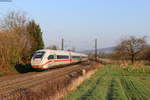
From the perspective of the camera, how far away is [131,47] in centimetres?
5659

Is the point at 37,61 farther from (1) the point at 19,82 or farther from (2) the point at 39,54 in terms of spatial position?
(1) the point at 19,82

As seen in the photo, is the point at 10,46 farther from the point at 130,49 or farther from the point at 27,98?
the point at 130,49

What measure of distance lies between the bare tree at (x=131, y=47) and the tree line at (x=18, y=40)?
24.6 metres

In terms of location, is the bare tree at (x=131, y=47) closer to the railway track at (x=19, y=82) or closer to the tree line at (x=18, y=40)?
the tree line at (x=18, y=40)

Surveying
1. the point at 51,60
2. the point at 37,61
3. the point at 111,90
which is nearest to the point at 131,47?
the point at 51,60

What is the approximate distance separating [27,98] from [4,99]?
37.2 inches

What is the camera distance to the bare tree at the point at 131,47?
182ft

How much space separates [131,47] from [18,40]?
36626 mm

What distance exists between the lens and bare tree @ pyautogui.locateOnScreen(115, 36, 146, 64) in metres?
55.5

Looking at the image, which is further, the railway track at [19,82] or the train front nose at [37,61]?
the train front nose at [37,61]

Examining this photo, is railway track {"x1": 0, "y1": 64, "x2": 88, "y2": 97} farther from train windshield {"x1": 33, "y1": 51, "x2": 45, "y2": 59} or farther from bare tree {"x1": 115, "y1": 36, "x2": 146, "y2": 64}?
bare tree {"x1": 115, "y1": 36, "x2": 146, "y2": 64}

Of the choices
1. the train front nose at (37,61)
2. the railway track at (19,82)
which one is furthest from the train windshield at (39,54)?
the railway track at (19,82)

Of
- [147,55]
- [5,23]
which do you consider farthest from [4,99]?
[147,55]

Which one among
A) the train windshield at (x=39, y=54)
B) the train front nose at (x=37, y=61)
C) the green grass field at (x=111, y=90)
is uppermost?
the train windshield at (x=39, y=54)
